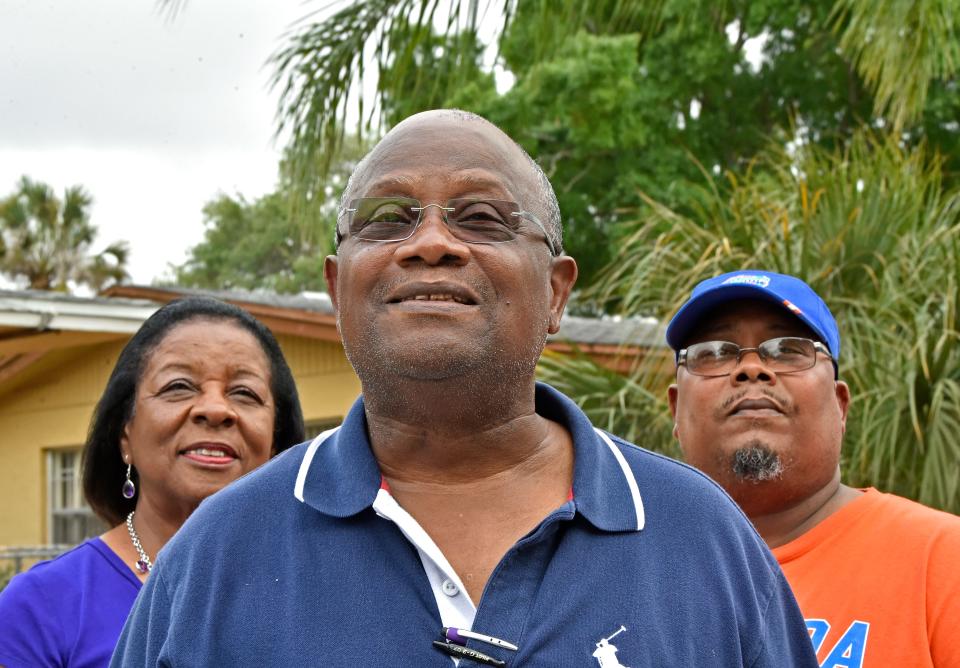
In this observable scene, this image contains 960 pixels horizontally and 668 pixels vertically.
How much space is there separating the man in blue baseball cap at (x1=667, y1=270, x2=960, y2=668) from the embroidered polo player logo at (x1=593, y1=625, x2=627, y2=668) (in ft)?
3.70

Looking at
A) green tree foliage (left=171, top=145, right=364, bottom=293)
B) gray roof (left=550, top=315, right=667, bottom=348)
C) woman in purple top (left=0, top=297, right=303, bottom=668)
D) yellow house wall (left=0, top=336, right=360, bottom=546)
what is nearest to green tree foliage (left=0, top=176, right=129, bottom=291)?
green tree foliage (left=171, top=145, right=364, bottom=293)

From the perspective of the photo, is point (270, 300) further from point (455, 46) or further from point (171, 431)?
point (171, 431)

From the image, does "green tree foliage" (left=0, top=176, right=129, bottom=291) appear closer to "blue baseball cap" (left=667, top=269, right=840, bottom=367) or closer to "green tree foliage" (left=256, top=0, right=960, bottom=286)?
"green tree foliage" (left=256, top=0, right=960, bottom=286)

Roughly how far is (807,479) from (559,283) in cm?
123


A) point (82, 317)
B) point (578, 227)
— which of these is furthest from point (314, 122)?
point (578, 227)

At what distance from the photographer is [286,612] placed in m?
1.83

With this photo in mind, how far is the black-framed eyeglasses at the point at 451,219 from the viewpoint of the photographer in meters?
2.05

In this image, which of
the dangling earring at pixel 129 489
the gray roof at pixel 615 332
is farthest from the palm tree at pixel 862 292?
the dangling earring at pixel 129 489

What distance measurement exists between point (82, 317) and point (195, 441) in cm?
994

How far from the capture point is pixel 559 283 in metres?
2.28

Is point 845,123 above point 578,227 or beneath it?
above

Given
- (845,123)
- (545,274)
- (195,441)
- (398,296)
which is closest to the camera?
(398,296)

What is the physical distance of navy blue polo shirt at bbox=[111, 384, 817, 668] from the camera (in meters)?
1.81

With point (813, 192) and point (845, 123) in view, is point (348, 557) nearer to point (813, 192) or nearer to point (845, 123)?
point (813, 192)
